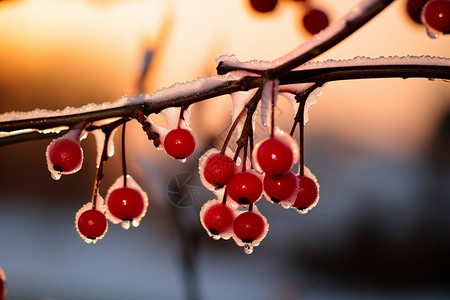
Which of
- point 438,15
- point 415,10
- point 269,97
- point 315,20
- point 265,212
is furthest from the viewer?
point 265,212

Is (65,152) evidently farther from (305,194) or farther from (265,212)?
(265,212)

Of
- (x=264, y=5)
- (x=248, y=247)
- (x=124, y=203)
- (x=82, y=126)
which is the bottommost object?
(x=248, y=247)

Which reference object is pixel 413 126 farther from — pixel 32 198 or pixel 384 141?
pixel 32 198

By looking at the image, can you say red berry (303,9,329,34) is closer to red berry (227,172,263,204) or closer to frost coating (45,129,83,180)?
red berry (227,172,263,204)

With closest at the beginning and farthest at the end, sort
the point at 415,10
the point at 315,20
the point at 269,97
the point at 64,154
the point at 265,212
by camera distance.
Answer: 1. the point at 269,97
2. the point at 64,154
3. the point at 415,10
4. the point at 315,20
5. the point at 265,212

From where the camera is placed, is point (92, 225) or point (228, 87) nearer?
point (228, 87)

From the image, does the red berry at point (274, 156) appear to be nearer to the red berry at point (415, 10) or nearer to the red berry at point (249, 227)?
the red berry at point (249, 227)

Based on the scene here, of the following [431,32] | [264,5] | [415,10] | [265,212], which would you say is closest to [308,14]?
[264,5]

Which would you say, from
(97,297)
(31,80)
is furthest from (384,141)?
(31,80)
